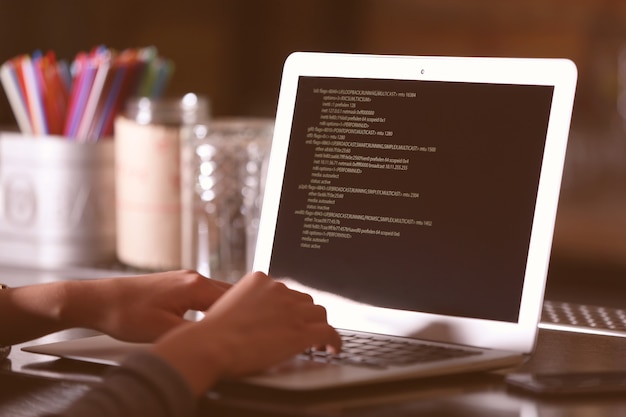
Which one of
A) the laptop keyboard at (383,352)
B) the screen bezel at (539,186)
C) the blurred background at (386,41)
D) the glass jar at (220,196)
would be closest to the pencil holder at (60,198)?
the glass jar at (220,196)

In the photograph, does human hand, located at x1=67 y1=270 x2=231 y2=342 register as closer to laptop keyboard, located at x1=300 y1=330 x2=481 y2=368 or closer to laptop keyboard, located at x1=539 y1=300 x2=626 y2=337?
laptop keyboard, located at x1=300 y1=330 x2=481 y2=368

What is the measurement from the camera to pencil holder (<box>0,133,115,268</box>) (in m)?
1.50

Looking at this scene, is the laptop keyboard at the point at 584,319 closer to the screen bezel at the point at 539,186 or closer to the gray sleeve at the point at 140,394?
the screen bezel at the point at 539,186

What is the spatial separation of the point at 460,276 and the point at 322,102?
0.24 m

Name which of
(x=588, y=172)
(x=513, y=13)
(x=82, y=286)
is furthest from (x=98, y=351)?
(x=513, y=13)

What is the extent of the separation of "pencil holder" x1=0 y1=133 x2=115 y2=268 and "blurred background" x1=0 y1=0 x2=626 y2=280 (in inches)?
48.1

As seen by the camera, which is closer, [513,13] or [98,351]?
[98,351]

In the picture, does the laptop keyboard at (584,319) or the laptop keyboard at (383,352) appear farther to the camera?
the laptop keyboard at (584,319)

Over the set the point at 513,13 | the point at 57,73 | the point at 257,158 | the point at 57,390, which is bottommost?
the point at 57,390

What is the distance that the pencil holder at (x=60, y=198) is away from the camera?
1.50 metres

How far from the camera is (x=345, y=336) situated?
101 centimetres

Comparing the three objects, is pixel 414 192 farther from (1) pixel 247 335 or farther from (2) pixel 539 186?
(1) pixel 247 335

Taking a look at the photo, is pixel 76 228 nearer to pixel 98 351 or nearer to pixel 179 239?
pixel 179 239

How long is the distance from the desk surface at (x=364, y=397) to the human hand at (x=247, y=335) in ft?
0.08
